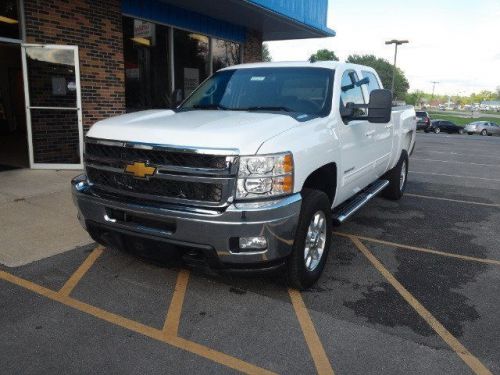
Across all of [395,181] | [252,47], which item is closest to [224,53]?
[252,47]

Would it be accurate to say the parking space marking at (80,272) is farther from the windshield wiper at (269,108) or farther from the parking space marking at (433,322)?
the parking space marking at (433,322)

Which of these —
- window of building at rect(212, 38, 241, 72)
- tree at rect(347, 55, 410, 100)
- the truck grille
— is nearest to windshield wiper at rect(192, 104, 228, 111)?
the truck grille

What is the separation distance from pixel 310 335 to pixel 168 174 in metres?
1.54

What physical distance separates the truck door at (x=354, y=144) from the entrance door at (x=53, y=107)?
18.6 ft

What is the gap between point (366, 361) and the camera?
2768mm

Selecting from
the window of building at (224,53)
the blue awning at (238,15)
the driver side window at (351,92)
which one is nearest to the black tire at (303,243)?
the driver side window at (351,92)

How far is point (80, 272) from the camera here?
13.1ft

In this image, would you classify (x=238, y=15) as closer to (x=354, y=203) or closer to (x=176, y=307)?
(x=354, y=203)

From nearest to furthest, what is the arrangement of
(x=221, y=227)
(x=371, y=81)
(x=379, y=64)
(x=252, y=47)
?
1. (x=221, y=227)
2. (x=371, y=81)
3. (x=252, y=47)
4. (x=379, y=64)

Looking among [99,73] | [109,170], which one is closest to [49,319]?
[109,170]

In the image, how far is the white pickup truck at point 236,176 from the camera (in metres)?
3.03

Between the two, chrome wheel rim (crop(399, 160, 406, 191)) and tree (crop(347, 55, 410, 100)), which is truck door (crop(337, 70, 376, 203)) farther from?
tree (crop(347, 55, 410, 100))

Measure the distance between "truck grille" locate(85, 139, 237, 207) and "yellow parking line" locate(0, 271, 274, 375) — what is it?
92cm

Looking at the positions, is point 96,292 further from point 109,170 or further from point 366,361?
point 366,361
